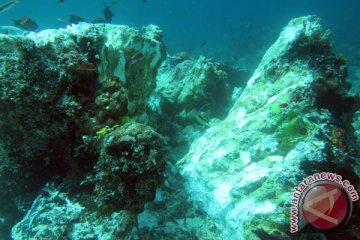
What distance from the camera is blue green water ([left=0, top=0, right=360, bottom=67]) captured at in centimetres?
2598

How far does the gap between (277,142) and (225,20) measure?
45686 mm

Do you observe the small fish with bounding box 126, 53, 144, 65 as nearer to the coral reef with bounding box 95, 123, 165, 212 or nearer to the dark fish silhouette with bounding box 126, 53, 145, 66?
the dark fish silhouette with bounding box 126, 53, 145, 66

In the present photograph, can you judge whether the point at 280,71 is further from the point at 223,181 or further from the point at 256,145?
the point at 223,181

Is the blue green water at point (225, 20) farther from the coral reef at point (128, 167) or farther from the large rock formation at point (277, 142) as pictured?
the coral reef at point (128, 167)

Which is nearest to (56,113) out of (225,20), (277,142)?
(277,142)

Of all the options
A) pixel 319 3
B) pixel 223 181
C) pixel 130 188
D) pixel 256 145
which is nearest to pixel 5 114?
pixel 130 188

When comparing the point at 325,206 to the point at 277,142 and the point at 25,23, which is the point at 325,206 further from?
the point at 25,23

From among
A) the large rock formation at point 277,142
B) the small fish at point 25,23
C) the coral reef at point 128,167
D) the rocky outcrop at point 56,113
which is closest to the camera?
the coral reef at point 128,167

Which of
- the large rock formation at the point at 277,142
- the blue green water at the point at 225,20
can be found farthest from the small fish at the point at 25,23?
the large rock formation at the point at 277,142

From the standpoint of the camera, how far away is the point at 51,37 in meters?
3.76

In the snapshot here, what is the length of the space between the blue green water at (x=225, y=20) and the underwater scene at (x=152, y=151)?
8.30 metres

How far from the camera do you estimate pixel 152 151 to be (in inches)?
119

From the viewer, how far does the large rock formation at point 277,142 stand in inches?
Result: 131

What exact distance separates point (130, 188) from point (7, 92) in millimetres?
1665
